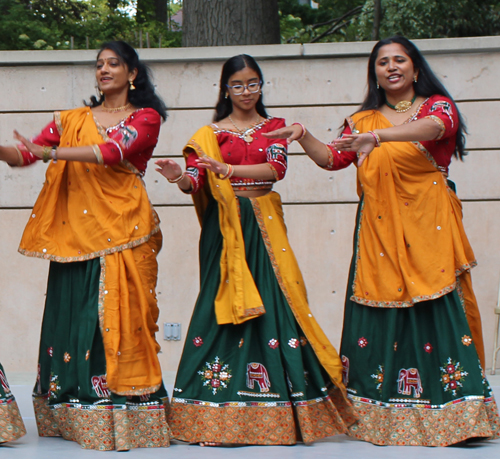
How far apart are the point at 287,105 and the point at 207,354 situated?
2984 millimetres

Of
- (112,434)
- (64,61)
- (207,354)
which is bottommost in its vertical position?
(112,434)

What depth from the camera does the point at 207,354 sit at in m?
3.60

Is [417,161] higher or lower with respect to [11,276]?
higher

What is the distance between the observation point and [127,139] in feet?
11.4

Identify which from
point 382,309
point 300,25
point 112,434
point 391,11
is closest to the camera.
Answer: point 112,434

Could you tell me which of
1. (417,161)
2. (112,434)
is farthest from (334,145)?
(112,434)

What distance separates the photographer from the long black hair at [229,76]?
367cm

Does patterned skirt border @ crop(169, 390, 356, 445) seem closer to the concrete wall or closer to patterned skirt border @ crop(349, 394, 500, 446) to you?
patterned skirt border @ crop(349, 394, 500, 446)

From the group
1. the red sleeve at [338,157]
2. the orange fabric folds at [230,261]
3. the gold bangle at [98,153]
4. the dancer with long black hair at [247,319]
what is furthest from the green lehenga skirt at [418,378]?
the gold bangle at [98,153]

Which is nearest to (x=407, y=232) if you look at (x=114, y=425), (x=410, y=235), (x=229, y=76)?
(x=410, y=235)

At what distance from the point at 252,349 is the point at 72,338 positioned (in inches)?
33.4

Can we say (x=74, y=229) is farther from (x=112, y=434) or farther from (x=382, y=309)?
(x=382, y=309)

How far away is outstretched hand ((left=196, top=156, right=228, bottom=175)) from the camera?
11.1ft

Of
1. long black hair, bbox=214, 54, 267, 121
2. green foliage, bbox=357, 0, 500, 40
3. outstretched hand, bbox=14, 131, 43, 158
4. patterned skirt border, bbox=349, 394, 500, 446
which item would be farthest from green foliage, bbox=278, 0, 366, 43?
patterned skirt border, bbox=349, 394, 500, 446
